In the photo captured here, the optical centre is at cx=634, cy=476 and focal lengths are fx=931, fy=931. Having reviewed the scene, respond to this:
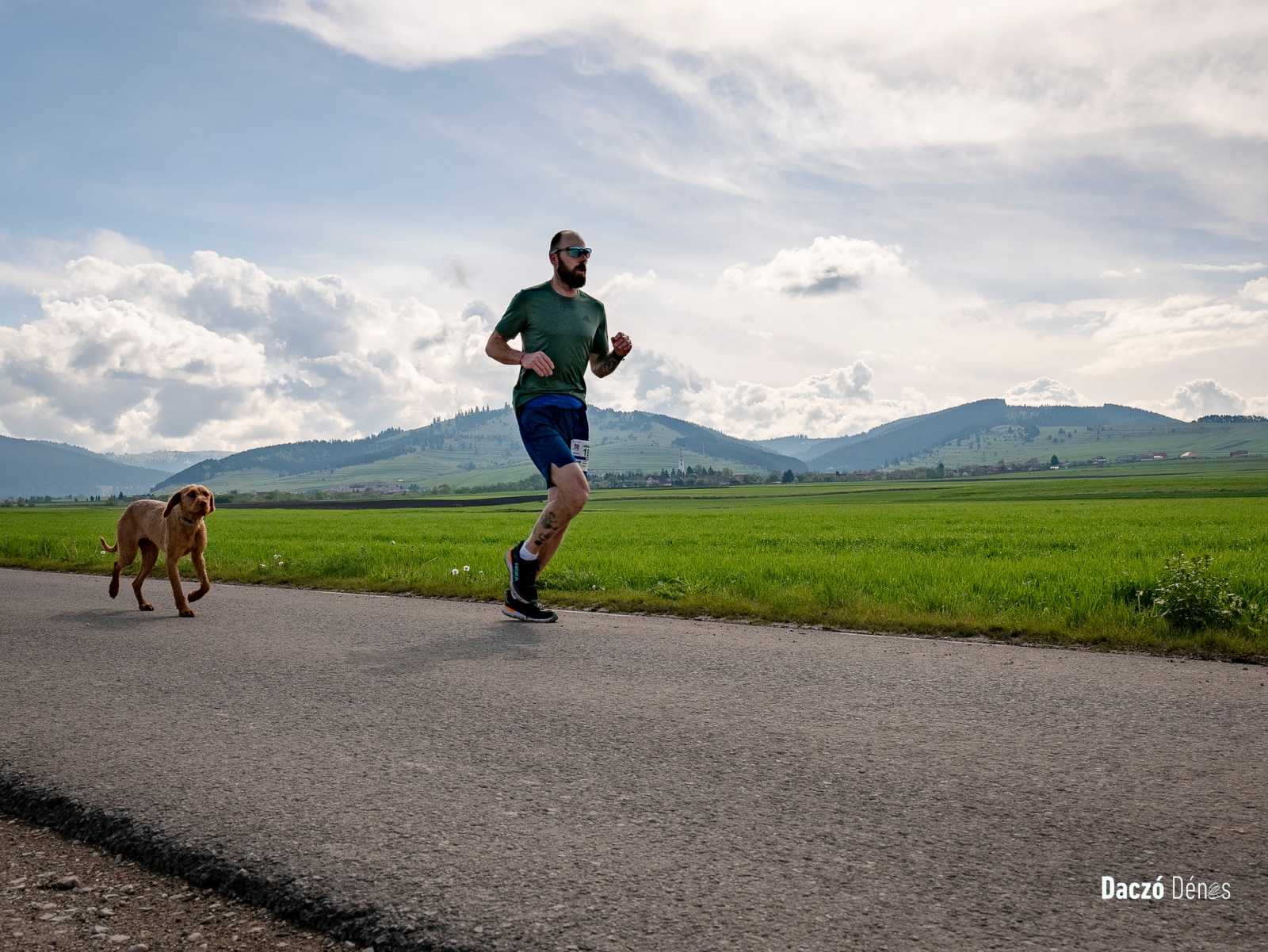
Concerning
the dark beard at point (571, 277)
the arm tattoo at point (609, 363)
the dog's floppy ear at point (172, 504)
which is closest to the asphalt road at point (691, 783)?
the dog's floppy ear at point (172, 504)

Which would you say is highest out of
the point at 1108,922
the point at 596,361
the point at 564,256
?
the point at 564,256

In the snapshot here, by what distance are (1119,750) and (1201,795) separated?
574 mm

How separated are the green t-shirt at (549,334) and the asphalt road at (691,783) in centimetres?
248

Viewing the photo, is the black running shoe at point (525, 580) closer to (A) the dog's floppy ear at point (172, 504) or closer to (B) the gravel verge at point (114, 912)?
(A) the dog's floppy ear at point (172, 504)

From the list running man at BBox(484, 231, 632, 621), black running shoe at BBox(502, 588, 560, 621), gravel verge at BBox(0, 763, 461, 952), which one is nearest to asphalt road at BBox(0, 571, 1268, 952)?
gravel verge at BBox(0, 763, 461, 952)

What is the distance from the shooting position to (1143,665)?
5.76 m

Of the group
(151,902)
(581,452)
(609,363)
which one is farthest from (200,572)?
(151,902)

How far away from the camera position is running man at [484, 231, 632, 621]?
8.00 metres

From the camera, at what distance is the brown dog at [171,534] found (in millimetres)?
8885

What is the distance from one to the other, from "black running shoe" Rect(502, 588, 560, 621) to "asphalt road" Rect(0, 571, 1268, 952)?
1417mm

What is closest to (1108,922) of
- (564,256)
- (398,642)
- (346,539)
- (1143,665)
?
(1143,665)

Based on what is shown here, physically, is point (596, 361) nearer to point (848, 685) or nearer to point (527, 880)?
point (848, 685)

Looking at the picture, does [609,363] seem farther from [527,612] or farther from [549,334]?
[527,612]

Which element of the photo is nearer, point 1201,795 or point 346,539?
point 1201,795
